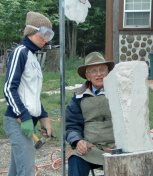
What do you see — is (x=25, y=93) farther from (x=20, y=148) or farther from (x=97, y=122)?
(x=97, y=122)

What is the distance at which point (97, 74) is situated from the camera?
3.88 meters

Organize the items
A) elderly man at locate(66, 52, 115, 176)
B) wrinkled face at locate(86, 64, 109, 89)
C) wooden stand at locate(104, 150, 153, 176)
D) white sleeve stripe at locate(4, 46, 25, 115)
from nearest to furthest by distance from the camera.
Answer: wooden stand at locate(104, 150, 153, 176) < white sleeve stripe at locate(4, 46, 25, 115) < elderly man at locate(66, 52, 115, 176) < wrinkled face at locate(86, 64, 109, 89)

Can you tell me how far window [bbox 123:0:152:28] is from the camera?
41.0 feet

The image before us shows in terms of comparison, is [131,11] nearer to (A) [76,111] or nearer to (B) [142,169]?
(A) [76,111]

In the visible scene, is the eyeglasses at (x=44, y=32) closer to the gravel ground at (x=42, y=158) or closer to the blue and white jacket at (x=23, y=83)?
the blue and white jacket at (x=23, y=83)

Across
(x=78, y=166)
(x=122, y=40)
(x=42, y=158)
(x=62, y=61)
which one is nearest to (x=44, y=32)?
(x=62, y=61)

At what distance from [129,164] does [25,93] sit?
1065 millimetres

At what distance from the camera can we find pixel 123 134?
3084 millimetres

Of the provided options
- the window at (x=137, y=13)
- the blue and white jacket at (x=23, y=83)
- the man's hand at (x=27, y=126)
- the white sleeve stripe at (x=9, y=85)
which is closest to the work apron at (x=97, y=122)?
the blue and white jacket at (x=23, y=83)

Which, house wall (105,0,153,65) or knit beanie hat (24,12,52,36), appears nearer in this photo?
knit beanie hat (24,12,52,36)

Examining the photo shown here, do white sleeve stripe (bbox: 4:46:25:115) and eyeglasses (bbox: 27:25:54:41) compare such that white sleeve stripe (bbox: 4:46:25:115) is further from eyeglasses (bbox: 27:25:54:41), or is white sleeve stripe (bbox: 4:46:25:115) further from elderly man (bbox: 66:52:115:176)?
elderly man (bbox: 66:52:115:176)

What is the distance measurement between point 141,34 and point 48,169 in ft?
26.7

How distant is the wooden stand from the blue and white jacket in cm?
81

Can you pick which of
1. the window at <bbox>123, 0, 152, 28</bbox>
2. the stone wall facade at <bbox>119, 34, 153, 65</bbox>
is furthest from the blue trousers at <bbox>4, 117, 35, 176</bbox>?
the window at <bbox>123, 0, 152, 28</bbox>
